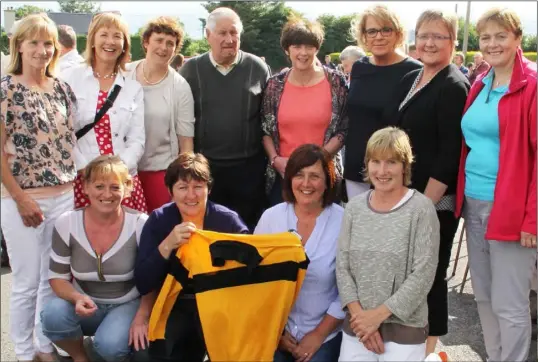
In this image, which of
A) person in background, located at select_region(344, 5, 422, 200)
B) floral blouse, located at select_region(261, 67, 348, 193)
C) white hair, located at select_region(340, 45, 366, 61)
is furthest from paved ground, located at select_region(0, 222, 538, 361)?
white hair, located at select_region(340, 45, 366, 61)

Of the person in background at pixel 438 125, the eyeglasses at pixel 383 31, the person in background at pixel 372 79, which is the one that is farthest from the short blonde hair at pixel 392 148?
the eyeglasses at pixel 383 31

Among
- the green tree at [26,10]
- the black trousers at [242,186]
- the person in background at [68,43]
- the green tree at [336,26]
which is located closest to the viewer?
the green tree at [26,10]

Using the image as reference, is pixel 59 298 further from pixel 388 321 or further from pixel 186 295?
pixel 388 321

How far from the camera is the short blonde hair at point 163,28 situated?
12.8ft

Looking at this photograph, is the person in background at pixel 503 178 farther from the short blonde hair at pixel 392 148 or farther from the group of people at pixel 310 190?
the short blonde hair at pixel 392 148

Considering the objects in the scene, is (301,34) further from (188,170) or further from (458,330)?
(458,330)

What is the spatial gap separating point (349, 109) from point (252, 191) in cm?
92

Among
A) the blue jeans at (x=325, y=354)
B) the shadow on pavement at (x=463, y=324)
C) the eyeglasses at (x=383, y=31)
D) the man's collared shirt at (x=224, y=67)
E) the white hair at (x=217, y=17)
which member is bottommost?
the shadow on pavement at (x=463, y=324)

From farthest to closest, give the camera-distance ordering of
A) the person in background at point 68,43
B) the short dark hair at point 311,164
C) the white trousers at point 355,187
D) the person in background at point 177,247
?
1. the person in background at point 68,43
2. the white trousers at point 355,187
3. the short dark hair at point 311,164
4. the person in background at point 177,247

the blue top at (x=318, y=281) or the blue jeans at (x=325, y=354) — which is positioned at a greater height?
the blue top at (x=318, y=281)

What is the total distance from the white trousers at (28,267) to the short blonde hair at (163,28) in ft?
3.90

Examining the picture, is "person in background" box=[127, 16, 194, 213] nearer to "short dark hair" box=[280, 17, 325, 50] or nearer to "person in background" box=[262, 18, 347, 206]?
"person in background" box=[262, 18, 347, 206]

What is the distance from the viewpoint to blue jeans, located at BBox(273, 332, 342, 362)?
9.90 feet

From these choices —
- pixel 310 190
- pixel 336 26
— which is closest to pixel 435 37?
pixel 310 190
